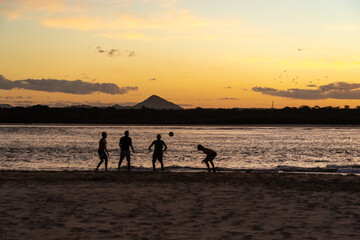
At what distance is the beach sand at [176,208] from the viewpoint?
8867mm

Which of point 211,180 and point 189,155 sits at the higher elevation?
point 211,180

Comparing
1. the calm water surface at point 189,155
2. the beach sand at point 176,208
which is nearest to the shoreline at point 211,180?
the beach sand at point 176,208

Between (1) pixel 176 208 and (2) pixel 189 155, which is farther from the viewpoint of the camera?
(2) pixel 189 155

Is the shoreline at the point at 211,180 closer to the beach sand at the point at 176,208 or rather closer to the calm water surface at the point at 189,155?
the beach sand at the point at 176,208

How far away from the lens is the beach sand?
887cm

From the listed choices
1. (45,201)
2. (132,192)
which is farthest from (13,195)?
(132,192)

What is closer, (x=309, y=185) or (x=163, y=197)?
(x=163, y=197)

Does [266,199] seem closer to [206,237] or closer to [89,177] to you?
[206,237]

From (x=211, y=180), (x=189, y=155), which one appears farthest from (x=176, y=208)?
(x=189, y=155)

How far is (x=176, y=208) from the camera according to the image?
11.4m

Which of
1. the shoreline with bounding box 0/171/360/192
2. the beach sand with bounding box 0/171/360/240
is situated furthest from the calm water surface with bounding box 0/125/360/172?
the beach sand with bounding box 0/171/360/240

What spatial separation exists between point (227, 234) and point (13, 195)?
7065mm

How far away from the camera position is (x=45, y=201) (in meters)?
12.2

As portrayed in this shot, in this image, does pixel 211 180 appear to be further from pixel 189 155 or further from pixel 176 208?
pixel 189 155
